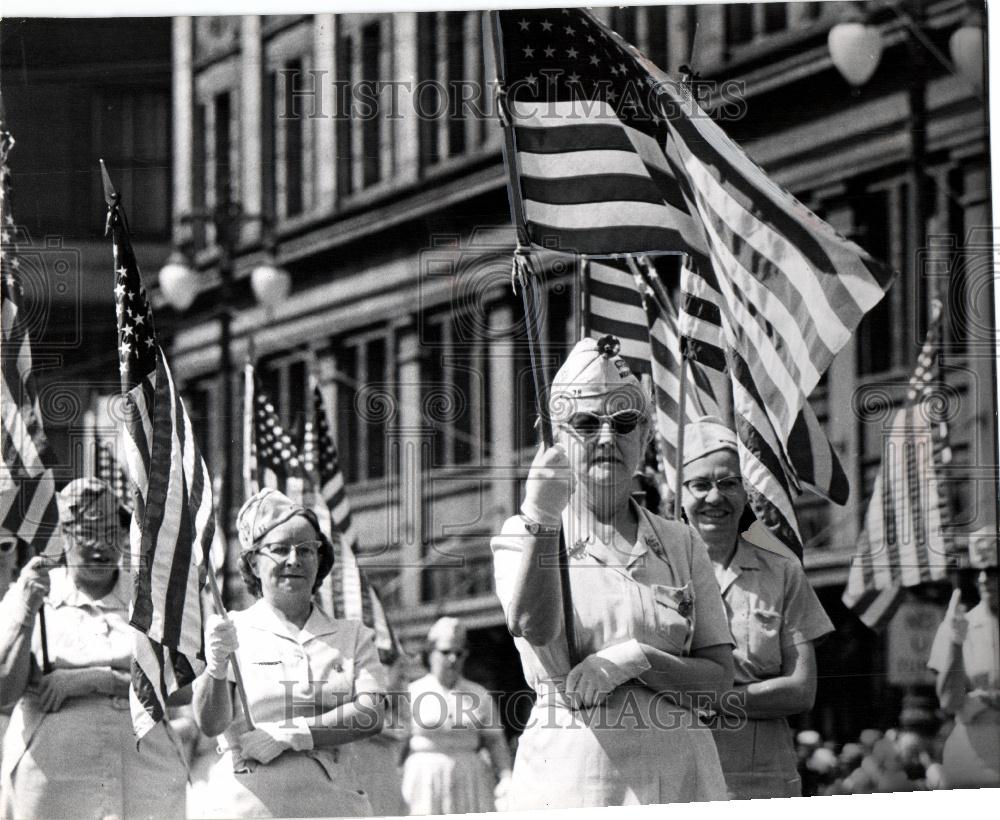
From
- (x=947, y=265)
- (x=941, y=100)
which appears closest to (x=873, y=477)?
(x=947, y=265)

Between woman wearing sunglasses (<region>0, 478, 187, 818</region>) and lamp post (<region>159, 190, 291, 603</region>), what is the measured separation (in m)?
0.88

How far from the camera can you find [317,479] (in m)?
12.2

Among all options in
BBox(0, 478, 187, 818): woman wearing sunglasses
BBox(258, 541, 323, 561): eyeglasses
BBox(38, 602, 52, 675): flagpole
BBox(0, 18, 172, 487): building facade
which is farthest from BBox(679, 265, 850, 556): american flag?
BBox(38, 602, 52, 675): flagpole

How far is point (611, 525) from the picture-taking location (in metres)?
11.8

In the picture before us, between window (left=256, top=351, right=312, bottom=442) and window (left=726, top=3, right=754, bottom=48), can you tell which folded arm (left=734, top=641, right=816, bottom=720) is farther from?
window (left=726, top=3, right=754, bottom=48)

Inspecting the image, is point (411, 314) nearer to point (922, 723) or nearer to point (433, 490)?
point (433, 490)

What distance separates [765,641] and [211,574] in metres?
3.01

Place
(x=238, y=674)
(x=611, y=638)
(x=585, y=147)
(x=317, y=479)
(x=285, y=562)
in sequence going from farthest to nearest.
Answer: (x=317, y=479), (x=585, y=147), (x=285, y=562), (x=238, y=674), (x=611, y=638)

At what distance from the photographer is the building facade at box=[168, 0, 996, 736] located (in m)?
12.2

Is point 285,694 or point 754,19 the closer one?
point 285,694

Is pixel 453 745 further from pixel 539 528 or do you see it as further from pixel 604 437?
pixel 604 437

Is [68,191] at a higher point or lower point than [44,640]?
higher

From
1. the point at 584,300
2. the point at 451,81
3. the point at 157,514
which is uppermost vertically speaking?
the point at 451,81

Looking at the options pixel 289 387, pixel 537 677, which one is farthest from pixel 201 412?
pixel 537 677
